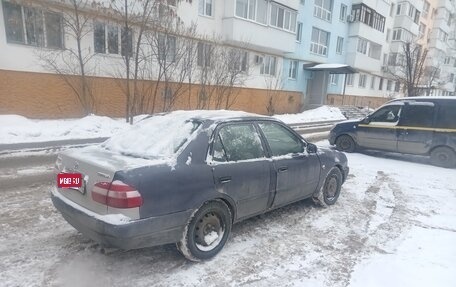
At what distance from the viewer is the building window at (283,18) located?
864 inches

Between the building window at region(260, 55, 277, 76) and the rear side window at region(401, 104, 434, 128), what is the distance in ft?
47.5

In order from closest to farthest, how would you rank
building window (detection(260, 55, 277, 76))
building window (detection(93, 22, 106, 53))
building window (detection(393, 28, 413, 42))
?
building window (detection(93, 22, 106, 53)) → building window (detection(260, 55, 277, 76)) → building window (detection(393, 28, 413, 42))

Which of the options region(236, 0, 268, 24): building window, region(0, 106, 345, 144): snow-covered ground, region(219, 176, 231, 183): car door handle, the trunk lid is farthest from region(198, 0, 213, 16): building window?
region(219, 176, 231, 183): car door handle

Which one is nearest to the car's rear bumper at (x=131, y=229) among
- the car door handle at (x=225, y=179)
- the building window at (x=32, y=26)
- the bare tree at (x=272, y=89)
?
the car door handle at (x=225, y=179)

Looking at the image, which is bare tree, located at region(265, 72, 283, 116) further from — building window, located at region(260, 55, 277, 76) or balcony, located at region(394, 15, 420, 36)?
balcony, located at region(394, 15, 420, 36)

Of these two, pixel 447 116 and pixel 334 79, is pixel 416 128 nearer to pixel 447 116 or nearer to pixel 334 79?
pixel 447 116

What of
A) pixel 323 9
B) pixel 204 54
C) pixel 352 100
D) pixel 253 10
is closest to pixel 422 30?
pixel 352 100

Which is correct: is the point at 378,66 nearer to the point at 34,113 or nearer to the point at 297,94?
the point at 297,94

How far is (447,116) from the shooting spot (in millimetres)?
8633

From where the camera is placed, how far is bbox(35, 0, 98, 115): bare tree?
1266 centimetres

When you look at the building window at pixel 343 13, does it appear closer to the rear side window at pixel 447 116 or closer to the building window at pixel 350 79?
the building window at pixel 350 79

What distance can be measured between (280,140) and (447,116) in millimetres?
6671

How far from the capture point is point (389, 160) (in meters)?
9.64

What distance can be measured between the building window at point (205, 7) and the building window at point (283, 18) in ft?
17.1
